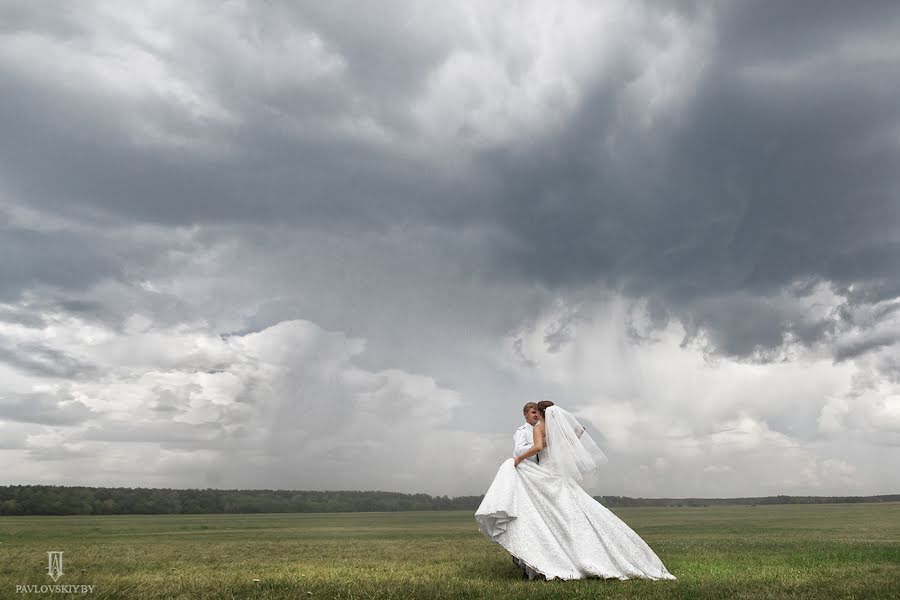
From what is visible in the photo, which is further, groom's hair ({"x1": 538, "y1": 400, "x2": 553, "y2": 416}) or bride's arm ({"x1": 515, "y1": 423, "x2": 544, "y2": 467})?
groom's hair ({"x1": 538, "y1": 400, "x2": 553, "y2": 416})

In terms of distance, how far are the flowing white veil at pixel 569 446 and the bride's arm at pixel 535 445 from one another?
0.60ft

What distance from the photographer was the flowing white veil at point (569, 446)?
1355 centimetres

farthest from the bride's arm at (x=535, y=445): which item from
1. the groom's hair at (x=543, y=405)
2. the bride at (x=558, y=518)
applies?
the groom's hair at (x=543, y=405)

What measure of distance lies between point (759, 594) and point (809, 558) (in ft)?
29.8

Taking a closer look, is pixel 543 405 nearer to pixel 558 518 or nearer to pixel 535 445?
pixel 535 445

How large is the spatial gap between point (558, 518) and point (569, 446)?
151 cm

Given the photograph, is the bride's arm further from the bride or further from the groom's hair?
the groom's hair

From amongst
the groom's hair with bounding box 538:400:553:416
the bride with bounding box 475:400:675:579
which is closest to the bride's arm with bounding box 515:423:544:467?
the bride with bounding box 475:400:675:579

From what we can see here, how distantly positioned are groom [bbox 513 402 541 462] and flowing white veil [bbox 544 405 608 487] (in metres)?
0.27

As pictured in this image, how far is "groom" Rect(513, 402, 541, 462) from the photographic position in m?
13.8

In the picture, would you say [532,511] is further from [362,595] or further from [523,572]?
[362,595]

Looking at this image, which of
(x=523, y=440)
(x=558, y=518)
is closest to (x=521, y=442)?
(x=523, y=440)

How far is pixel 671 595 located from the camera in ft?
34.0

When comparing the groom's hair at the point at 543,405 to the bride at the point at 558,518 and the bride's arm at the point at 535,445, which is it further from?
the bride's arm at the point at 535,445
